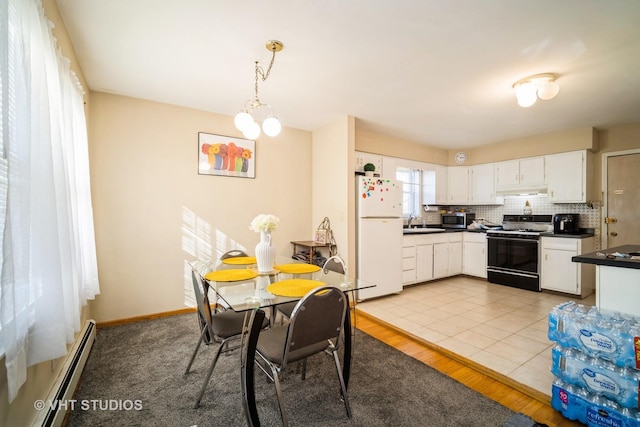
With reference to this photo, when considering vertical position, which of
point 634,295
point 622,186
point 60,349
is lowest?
point 60,349

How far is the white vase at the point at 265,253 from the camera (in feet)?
7.17

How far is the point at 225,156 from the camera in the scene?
3.58 m

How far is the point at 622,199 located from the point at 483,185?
70.7 inches

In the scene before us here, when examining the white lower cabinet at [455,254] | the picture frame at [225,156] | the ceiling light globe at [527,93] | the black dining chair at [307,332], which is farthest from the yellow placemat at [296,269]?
the white lower cabinet at [455,254]

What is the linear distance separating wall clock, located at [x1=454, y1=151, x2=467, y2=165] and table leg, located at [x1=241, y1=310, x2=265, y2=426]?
5286 mm

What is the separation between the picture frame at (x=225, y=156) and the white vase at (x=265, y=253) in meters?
1.72

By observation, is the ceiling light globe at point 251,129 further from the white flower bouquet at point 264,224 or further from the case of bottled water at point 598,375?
the case of bottled water at point 598,375

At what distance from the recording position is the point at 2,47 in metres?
0.95

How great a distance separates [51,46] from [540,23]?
9.89 feet

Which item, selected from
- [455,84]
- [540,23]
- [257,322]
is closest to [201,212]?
[257,322]

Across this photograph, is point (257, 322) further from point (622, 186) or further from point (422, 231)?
point (622, 186)

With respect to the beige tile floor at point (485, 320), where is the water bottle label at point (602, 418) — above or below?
above

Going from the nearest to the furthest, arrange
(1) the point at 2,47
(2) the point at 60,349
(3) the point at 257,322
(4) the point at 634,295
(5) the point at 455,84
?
(1) the point at 2,47 → (2) the point at 60,349 → (3) the point at 257,322 → (4) the point at 634,295 → (5) the point at 455,84

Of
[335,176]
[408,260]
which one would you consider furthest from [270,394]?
[408,260]
